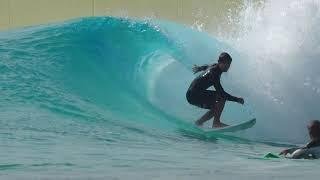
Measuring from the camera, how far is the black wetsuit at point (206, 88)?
22.7 ft

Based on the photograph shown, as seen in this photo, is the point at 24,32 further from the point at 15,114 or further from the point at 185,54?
the point at 15,114

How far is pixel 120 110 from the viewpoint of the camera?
7.62m

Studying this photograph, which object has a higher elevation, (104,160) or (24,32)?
(24,32)

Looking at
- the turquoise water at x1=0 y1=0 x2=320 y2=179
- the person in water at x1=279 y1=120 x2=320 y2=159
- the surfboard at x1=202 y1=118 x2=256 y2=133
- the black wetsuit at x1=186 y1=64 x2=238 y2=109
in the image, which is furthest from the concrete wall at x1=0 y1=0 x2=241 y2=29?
the person in water at x1=279 y1=120 x2=320 y2=159

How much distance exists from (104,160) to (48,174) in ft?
2.61

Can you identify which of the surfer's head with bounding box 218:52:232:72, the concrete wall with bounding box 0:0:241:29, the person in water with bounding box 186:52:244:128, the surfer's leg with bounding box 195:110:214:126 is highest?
the concrete wall with bounding box 0:0:241:29

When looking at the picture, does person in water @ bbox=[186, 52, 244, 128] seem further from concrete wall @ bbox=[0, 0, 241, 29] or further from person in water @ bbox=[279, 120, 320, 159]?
concrete wall @ bbox=[0, 0, 241, 29]

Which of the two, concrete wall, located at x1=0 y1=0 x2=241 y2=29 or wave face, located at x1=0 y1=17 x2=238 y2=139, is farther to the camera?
concrete wall, located at x1=0 y1=0 x2=241 y2=29

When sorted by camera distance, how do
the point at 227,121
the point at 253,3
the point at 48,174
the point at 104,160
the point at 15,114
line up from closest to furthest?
the point at 48,174
the point at 104,160
the point at 15,114
the point at 227,121
the point at 253,3

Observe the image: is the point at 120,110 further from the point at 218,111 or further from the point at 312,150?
the point at 312,150

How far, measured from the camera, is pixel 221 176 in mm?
4094

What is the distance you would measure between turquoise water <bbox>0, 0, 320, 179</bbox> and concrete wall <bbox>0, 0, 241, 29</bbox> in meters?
2.63

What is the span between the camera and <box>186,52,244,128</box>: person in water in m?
6.87

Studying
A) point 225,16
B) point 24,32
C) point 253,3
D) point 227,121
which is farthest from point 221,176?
point 225,16
